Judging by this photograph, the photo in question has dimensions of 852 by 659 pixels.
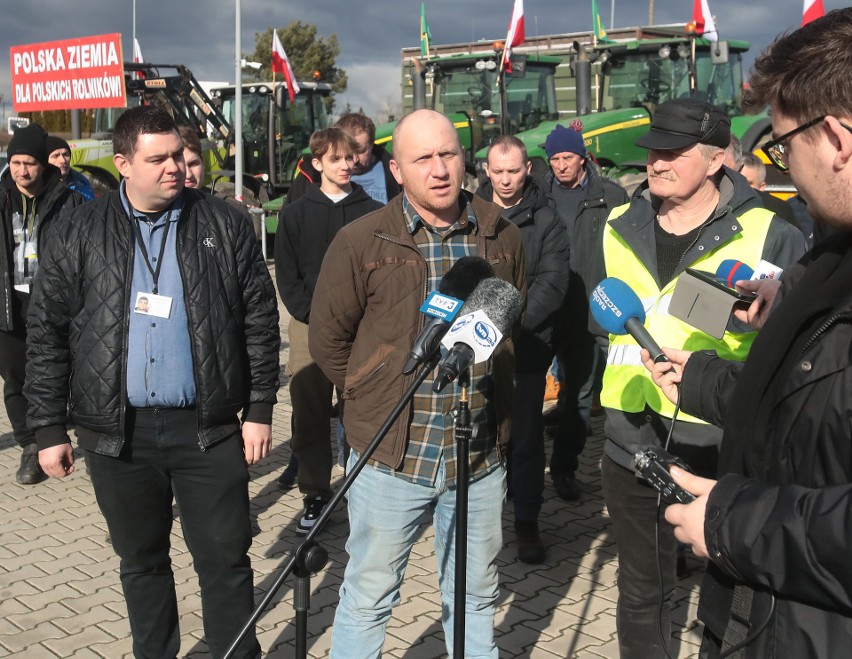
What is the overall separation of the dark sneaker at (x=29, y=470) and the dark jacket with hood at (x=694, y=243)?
4425mm

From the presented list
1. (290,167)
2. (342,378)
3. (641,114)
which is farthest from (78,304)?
(290,167)

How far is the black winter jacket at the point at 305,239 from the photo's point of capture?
545 centimetres

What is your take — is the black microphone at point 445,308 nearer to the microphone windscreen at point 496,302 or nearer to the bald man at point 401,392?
the microphone windscreen at point 496,302

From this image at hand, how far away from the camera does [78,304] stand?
3473 millimetres

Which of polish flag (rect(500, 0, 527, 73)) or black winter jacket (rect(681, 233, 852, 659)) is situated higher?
polish flag (rect(500, 0, 527, 73))

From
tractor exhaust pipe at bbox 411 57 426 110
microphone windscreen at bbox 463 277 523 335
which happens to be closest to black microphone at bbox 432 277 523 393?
microphone windscreen at bbox 463 277 523 335

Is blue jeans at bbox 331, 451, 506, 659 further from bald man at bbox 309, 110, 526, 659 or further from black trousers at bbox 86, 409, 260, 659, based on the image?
black trousers at bbox 86, 409, 260, 659

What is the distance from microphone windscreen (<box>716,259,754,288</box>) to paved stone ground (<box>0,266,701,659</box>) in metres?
2.02

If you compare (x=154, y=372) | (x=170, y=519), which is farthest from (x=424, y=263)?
(x=170, y=519)

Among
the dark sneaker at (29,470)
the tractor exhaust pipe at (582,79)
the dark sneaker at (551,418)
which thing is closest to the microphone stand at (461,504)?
the dark sneaker at (29,470)

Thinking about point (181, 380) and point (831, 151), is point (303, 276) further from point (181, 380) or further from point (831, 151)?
point (831, 151)

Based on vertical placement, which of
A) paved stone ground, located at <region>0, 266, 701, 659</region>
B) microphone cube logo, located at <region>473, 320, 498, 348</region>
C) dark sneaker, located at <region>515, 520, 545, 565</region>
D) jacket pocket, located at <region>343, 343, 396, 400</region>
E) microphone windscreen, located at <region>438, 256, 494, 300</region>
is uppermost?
microphone windscreen, located at <region>438, 256, 494, 300</region>

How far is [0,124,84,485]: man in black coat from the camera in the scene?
6.16 meters

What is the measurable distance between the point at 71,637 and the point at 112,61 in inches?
471
